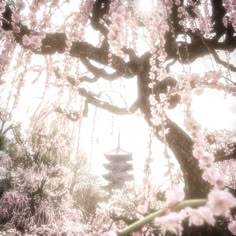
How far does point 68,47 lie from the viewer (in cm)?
463

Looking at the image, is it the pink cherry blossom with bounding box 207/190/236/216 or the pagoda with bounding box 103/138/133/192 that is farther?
the pagoda with bounding box 103/138/133/192

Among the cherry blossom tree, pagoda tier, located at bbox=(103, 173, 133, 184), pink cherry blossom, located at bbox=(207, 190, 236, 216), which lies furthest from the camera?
pagoda tier, located at bbox=(103, 173, 133, 184)

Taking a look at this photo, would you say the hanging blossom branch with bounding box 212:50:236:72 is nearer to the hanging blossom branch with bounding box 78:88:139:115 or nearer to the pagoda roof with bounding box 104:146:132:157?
the hanging blossom branch with bounding box 78:88:139:115

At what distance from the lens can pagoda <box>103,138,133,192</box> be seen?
34.3m

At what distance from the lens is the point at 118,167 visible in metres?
34.9

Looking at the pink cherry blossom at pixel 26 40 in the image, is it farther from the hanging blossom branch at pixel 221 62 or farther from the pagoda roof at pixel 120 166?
the pagoda roof at pixel 120 166

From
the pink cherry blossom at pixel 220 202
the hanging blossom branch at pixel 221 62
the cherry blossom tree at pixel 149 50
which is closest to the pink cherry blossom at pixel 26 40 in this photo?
the cherry blossom tree at pixel 149 50

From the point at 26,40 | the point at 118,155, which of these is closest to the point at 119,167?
the point at 118,155

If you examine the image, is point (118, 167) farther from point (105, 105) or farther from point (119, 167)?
point (105, 105)

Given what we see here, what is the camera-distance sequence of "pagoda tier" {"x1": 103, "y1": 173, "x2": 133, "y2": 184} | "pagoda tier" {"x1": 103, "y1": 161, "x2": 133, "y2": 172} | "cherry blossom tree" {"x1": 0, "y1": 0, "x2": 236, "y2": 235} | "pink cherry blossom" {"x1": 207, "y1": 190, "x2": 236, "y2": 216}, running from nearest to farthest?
"pink cherry blossom" {"x1": 207, "y1": 190, "x2": 236, "y2": 216}, "cherry blossom tree" {"x1": 0, "y1": 0, "x2": 236, "y2": 235}, "pagoda tier" {"x1": 103, "y1": 173, "x2": 133, "y2": 184}, "pagoda tier" {"x1": 103, "y1": 161, "x2": 133, "y2": 172}

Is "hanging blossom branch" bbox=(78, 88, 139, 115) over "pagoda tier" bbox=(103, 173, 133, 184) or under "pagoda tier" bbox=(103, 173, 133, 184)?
under

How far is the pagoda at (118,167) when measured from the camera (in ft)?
113

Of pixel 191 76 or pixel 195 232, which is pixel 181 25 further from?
pixel 195 232

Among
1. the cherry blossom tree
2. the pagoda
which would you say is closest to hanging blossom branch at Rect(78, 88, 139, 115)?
the cherry blossom tree
